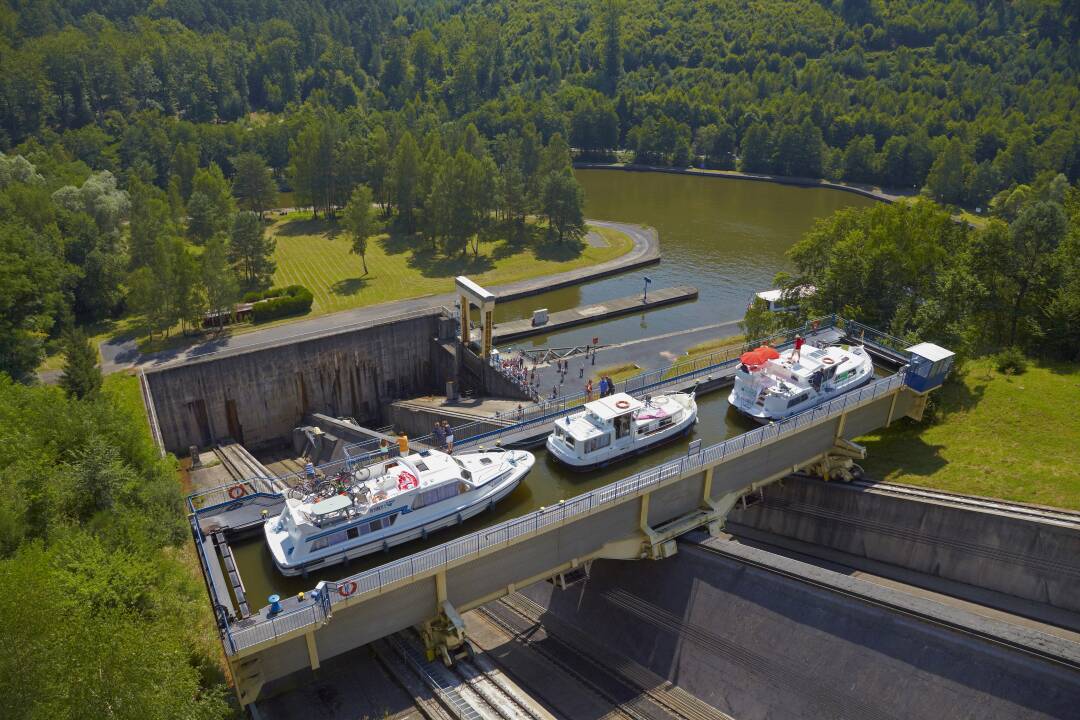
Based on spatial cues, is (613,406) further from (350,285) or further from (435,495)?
(350,285)

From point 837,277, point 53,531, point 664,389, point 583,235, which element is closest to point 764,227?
point 583,235

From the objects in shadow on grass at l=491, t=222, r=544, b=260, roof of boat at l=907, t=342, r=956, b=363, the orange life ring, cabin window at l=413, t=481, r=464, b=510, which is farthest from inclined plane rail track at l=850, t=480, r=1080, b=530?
shadow on grass at l=491, t=222, r=544, b=260

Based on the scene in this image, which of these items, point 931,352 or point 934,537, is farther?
point 931,352

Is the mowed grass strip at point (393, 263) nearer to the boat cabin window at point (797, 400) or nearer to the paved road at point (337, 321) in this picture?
the paved road at point (337, 321)

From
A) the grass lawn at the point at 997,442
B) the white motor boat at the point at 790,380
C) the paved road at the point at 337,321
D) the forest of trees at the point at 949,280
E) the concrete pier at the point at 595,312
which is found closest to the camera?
the white motor boat at the point at 790,380

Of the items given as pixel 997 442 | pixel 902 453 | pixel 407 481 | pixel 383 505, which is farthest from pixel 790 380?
pixel 383 505

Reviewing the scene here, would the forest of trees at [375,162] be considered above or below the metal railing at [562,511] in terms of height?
above

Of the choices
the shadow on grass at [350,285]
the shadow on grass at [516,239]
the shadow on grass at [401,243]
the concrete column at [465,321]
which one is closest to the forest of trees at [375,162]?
the shadow on grass at [401,243]
